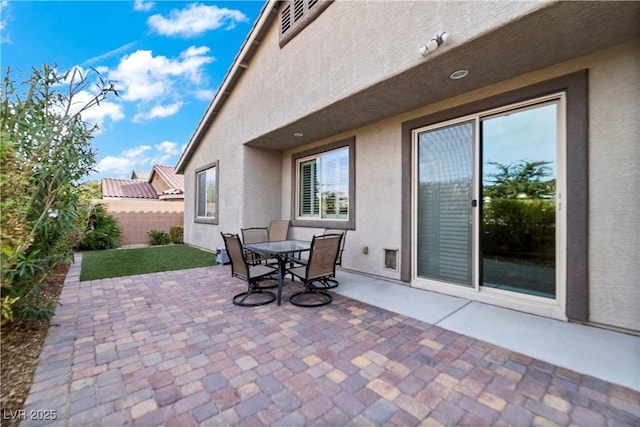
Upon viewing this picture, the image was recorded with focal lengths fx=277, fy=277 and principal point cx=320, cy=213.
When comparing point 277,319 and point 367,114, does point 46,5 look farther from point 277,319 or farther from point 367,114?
point 277,319

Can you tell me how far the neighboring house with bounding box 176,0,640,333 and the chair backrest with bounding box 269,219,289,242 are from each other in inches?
37.9

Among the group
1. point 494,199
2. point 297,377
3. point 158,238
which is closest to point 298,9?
point 494,199

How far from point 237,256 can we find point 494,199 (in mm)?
3966

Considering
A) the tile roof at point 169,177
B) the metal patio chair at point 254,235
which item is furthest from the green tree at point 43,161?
the tile roof at point 169,177

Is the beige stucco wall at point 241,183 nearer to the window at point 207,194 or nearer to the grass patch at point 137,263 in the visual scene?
the window at point 207,194

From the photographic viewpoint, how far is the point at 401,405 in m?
2.04

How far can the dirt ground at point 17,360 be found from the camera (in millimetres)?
2095

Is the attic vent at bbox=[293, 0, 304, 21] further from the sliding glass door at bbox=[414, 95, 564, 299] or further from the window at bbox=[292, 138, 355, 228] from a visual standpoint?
the sliding glass door at bbox=[414, 95, 564, 299]

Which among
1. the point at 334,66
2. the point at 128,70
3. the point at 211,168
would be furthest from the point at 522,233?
the point at 128,70

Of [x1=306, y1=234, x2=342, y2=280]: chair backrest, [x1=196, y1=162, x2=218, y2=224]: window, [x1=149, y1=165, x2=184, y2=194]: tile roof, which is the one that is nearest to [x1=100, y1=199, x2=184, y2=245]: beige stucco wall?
[x1=196, y1=162, x2=218, y2=224]: window

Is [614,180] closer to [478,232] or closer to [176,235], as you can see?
[478,232]

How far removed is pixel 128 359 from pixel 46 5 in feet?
29.4

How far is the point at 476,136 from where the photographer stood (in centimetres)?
427

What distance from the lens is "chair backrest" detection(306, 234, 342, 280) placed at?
13.3ft
